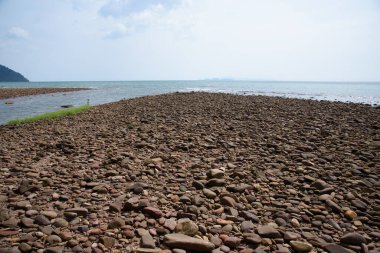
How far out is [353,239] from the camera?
353cm

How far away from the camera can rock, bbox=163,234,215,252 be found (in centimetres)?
327

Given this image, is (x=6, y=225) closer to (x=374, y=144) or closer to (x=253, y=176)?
(x=253, y=176)

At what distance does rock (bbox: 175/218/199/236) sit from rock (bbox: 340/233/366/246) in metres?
2.10

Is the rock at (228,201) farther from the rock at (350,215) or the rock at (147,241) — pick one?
the rock at (350,215)

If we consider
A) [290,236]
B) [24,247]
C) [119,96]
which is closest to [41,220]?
[24,247]

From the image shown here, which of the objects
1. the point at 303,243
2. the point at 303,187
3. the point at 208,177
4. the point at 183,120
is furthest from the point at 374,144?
the point at 183,120

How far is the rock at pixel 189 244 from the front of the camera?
3270 millimetres

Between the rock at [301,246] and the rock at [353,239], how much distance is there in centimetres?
59

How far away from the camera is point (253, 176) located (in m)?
5.82

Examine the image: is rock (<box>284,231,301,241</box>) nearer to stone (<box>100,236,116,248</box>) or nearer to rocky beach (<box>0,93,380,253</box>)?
rocky beach (<box>0,93,380,253</box>)

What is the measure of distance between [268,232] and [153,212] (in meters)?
1.81

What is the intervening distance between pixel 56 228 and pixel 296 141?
26.6 ft

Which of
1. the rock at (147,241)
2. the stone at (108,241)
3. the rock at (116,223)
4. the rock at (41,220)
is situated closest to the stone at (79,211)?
the rock at (41,220)

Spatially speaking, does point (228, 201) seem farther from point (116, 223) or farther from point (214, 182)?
point (116, 223)
